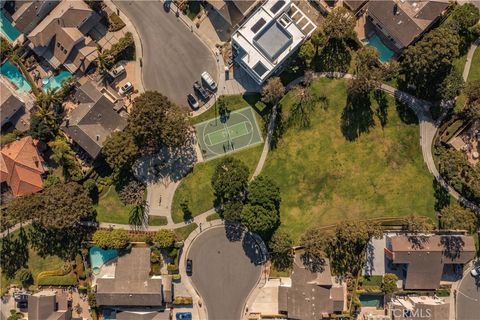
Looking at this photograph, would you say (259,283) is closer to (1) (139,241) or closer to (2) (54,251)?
(1) (139,241)

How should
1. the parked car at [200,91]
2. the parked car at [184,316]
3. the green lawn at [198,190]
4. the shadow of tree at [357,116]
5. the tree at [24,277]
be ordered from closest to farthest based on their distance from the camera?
the shadow of tree at [357,116] → the parked car at [200,91] → the tree at [24,277] → the green lawn at [198,190] → the parked car at [184,316]

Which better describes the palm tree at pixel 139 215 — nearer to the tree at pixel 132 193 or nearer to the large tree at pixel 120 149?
the tree at pixel 132 193

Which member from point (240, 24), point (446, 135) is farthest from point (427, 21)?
point (240, 24)

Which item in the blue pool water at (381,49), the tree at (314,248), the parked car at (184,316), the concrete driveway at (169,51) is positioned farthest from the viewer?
the parked car at (184,316)

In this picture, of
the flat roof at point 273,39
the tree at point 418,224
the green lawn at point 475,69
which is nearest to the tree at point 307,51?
the flat roof at point 273,39

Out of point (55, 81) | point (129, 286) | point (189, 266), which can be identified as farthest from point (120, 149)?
point (189, 266)
